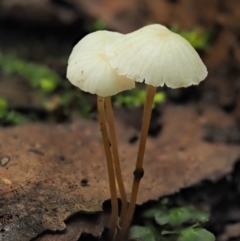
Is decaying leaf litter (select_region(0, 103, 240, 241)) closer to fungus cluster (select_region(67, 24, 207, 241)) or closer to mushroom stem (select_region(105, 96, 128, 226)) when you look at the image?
mushroom stem (select_region(105, 96, 128, 226))

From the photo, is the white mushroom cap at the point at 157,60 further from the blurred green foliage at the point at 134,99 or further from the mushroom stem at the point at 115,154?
the blurred green foliage at the point at 134,99

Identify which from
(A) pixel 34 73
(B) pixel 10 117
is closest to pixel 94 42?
(B) pixel 10 117

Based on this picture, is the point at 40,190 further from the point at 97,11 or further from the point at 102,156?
the point at 97,11

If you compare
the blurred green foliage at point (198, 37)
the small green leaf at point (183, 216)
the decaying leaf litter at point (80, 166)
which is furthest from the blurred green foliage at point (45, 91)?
the small green leaf at point (183, 216)

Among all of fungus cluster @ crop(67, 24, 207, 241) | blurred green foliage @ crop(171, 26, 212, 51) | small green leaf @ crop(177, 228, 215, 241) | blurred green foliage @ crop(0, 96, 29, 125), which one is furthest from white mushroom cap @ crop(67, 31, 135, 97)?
blurred green foliage @ crop(171, 26, 212, 51)

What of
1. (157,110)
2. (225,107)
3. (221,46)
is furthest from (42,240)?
(221,46)
